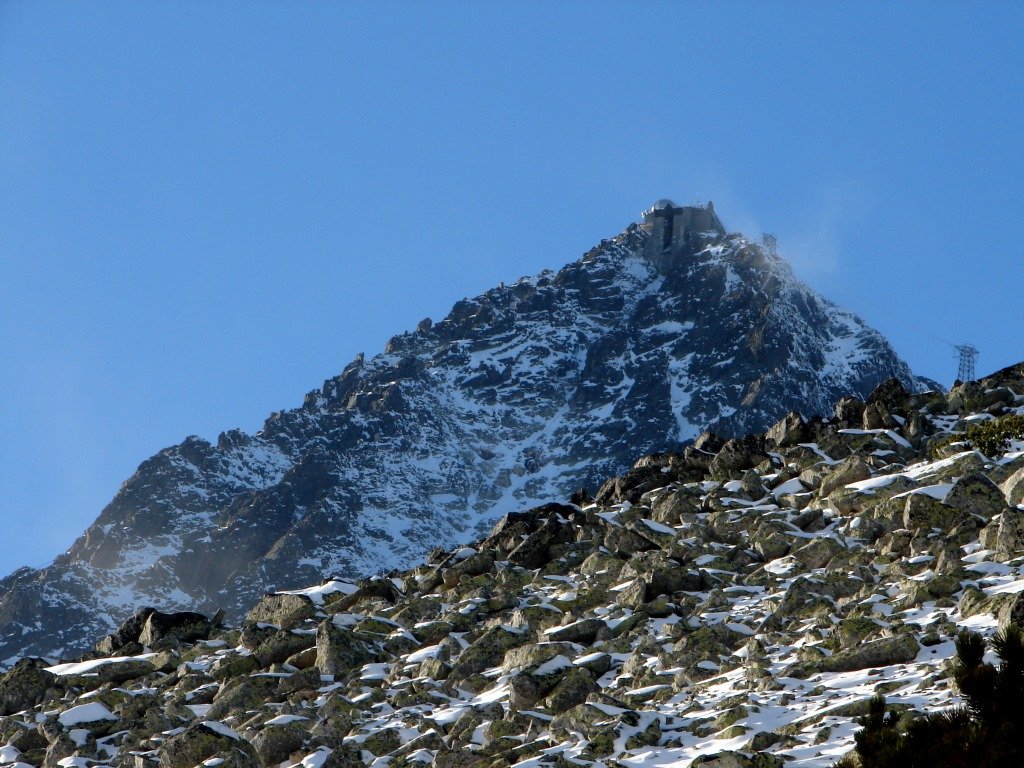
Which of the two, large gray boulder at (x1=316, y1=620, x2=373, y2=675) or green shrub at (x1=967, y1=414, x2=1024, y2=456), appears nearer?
large gray boulder at (x1=316, y1=620, x2=373, y2=675)

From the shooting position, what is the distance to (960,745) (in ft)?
48.2

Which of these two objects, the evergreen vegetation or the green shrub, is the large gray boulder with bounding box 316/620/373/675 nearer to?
the evergreen vegetation

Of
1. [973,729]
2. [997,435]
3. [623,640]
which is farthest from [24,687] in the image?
[997,435]

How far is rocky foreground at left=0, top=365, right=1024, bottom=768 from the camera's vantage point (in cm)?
2314

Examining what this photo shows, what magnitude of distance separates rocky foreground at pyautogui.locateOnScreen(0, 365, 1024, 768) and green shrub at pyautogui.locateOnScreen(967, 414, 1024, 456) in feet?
0.73

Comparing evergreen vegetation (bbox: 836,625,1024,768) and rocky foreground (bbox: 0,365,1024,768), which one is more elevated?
rocky foreground (bbox: 0,365,1024,768)

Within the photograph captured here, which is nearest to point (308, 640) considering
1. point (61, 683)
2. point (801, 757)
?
point (61, 683)

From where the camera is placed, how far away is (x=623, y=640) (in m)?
28.6

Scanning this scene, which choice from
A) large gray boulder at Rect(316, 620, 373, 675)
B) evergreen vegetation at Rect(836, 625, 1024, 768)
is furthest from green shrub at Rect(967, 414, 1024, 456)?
evergreen vegetation at Rect(836, 625, 1024, 768)

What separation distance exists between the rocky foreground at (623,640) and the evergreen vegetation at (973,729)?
484 centimetres

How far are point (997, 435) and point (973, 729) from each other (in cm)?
2610

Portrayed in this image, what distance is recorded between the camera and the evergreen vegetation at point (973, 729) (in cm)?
1455

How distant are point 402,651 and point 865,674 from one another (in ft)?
40.3

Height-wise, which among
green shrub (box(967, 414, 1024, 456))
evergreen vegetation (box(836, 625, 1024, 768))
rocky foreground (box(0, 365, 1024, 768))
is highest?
green shrub (box(967, 414, 1024, 456))
